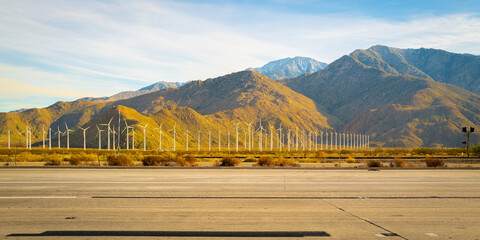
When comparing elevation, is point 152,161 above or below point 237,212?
below

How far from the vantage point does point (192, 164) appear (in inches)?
1425

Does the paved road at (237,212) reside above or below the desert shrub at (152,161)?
above

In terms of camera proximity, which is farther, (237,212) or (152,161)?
(152,161)

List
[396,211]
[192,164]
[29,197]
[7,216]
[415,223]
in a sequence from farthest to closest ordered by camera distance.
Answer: [192,164], [29,197], [396,211], [7,216], [415,223]

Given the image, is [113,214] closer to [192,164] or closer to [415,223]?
[415,223]

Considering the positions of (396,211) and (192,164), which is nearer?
(396,211)

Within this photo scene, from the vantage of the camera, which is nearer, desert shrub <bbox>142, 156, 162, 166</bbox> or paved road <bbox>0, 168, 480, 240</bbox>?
paved road <bbox>0, 168, 480, 240</bbox>

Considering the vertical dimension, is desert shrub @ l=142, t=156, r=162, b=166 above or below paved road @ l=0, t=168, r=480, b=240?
below

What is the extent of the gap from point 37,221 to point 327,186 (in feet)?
41.3

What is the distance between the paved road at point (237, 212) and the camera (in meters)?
9.20

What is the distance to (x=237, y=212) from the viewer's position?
37.7ft

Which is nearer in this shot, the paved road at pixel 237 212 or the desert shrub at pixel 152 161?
the paved road at pixel 237 212

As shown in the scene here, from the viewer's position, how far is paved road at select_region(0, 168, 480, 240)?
9195 mm

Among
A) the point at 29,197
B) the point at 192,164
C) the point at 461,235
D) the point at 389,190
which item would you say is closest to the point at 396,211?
the point at 461,235
